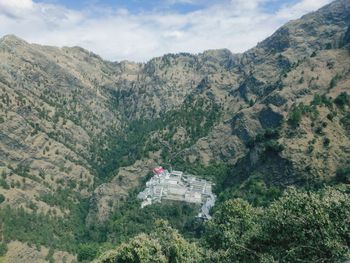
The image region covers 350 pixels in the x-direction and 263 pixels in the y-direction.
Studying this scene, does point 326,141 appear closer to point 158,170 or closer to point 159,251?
point 159,251

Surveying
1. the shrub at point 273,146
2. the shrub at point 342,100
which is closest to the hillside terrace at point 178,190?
the shrub at point 273,146

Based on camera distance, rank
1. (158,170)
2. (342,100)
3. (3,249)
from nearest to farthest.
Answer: (342,100)
(3,249)
(158,170)

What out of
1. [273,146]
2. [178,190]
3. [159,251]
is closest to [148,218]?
[178,190]

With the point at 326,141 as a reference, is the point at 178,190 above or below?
below

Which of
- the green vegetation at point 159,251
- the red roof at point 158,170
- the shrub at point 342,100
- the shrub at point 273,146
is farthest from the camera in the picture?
the red roof at point 158,170

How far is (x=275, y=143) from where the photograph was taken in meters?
123

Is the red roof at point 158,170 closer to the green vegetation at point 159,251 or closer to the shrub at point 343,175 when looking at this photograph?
the shrub at point 343,175

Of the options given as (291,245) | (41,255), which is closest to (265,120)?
(41,255)

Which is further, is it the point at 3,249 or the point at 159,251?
the point at 3,249

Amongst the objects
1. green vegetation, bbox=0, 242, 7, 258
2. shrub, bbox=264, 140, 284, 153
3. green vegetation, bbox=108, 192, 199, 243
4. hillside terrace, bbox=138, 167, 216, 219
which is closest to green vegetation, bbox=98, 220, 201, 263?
shrub, bbox=264, 140, 284, 153

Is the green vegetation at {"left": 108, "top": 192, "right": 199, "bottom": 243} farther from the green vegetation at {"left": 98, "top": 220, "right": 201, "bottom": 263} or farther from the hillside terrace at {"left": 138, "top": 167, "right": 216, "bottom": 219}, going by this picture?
the green vegetation at {"left": 98, "top": 220, "right": 201, "bottom": 263}

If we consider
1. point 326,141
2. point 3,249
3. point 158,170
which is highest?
point 326,141

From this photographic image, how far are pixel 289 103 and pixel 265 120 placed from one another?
1124 centimetres

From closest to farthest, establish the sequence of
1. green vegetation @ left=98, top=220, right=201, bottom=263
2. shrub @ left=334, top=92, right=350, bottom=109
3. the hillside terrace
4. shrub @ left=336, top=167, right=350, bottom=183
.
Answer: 1. green vegetation @ left=98, top=220, right=201, bottom=263
2. shrub @ left=336, top=167, right=350, bottom=183
3. shrub @ left=334, top=92, right=350, bottom=109
4. the hillside terrace
